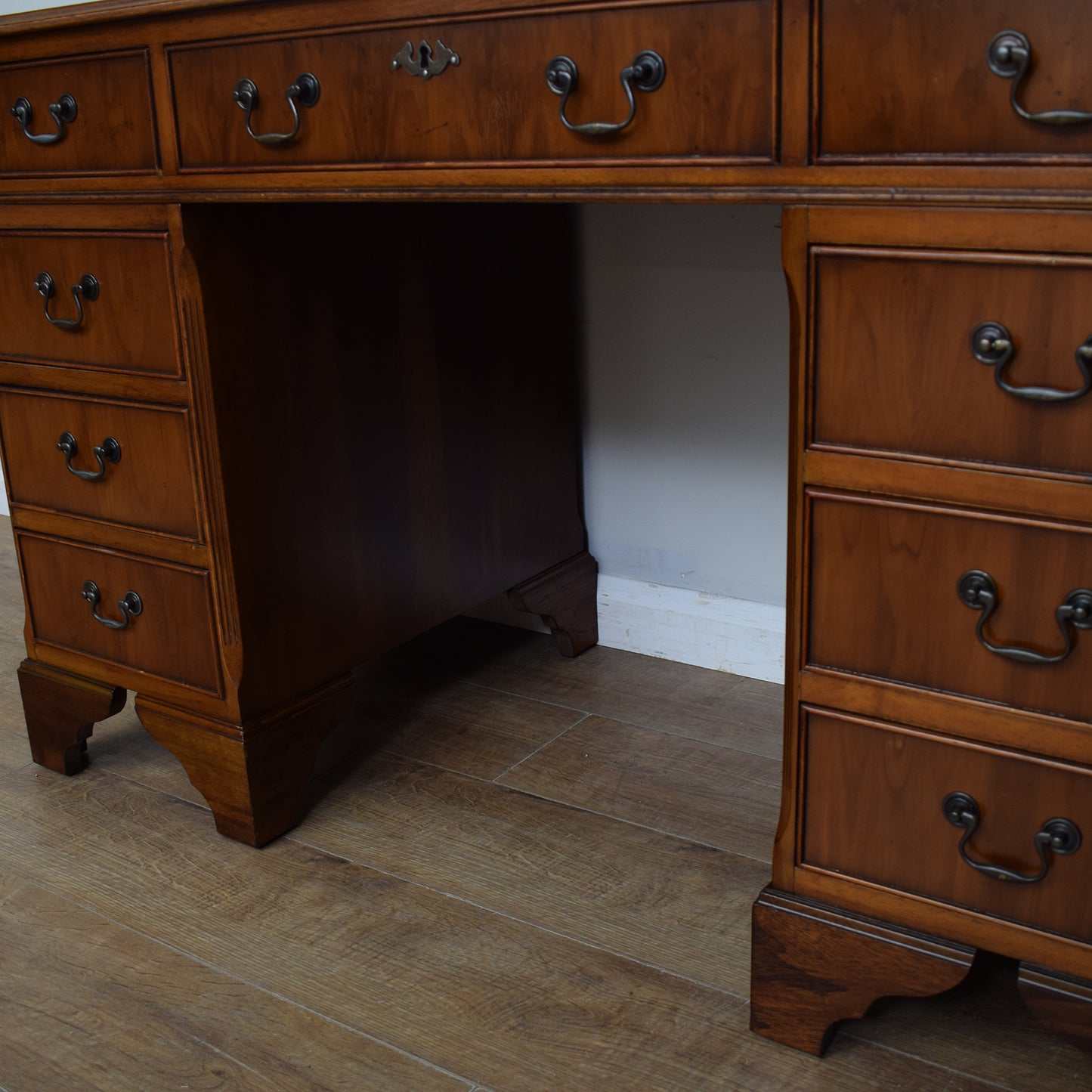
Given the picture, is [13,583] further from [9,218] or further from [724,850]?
[724,850]

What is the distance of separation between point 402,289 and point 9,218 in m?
0.45

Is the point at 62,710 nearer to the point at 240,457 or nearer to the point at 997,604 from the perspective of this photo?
the point at 240,457

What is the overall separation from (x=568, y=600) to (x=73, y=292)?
2.76 feet

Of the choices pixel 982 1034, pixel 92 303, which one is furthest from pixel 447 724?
pixel 982 1034

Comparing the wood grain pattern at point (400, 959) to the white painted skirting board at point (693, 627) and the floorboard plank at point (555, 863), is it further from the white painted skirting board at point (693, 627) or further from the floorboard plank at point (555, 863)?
the white painted skirting board at point (693, 627)

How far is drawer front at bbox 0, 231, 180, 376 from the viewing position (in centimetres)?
129

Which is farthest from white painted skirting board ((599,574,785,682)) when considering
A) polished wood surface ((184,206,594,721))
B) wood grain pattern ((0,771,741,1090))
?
wood grain pattern ((0,771,741,1090))

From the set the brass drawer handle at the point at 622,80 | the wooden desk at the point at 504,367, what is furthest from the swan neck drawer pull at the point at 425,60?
the brass drawer handle at the point at 622,80

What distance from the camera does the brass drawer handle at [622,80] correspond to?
0.90 metres

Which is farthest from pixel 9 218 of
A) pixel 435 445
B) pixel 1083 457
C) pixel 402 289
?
pixel 1083 457

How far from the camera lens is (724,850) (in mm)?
1363

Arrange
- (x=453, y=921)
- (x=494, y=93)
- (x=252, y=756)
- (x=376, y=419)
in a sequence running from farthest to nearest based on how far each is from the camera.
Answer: (x=376, y=419)
(x=252, y=756)
(x=453, y=921)
(x=494, y=93)

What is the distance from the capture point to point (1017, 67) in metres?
0.76

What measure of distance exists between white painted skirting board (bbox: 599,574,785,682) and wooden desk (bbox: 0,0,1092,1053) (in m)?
0.33
